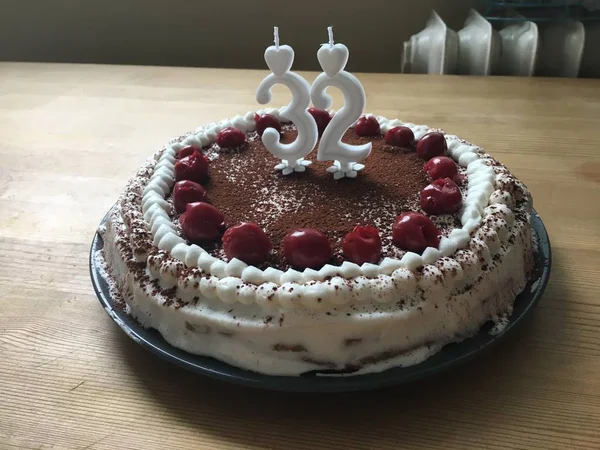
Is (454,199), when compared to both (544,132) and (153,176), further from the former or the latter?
(544,132)

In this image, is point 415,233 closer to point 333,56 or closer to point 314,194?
point 314,194

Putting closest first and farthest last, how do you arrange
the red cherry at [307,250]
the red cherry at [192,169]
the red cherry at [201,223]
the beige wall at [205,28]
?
1. the red cherry at [307,250]
2. the red cherry at [201,223]
3. the red cherry at [192,169]
4. the beige wall at [205,28]

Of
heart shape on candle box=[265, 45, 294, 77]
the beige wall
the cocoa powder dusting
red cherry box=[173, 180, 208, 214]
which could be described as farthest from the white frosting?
the beige wall

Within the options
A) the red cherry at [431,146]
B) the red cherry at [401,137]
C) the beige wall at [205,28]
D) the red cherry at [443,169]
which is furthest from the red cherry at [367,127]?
the beige wall at [205,28]

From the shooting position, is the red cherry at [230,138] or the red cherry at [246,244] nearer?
the red cherry at [246,244]

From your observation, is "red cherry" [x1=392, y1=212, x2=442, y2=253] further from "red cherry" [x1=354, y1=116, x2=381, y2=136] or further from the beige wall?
the beige wall

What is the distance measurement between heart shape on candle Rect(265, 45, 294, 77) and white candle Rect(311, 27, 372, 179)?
73mm

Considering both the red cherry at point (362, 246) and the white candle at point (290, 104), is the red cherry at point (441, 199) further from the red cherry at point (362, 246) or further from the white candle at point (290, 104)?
the white candle at point (290, 104)

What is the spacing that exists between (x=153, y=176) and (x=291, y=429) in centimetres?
73

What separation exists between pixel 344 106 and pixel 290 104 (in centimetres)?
13

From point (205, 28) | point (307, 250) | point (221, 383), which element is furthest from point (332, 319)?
point (205, 28)

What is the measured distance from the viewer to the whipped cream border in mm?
1022

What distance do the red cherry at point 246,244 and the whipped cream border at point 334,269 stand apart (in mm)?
22

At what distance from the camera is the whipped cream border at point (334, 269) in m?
1.02
